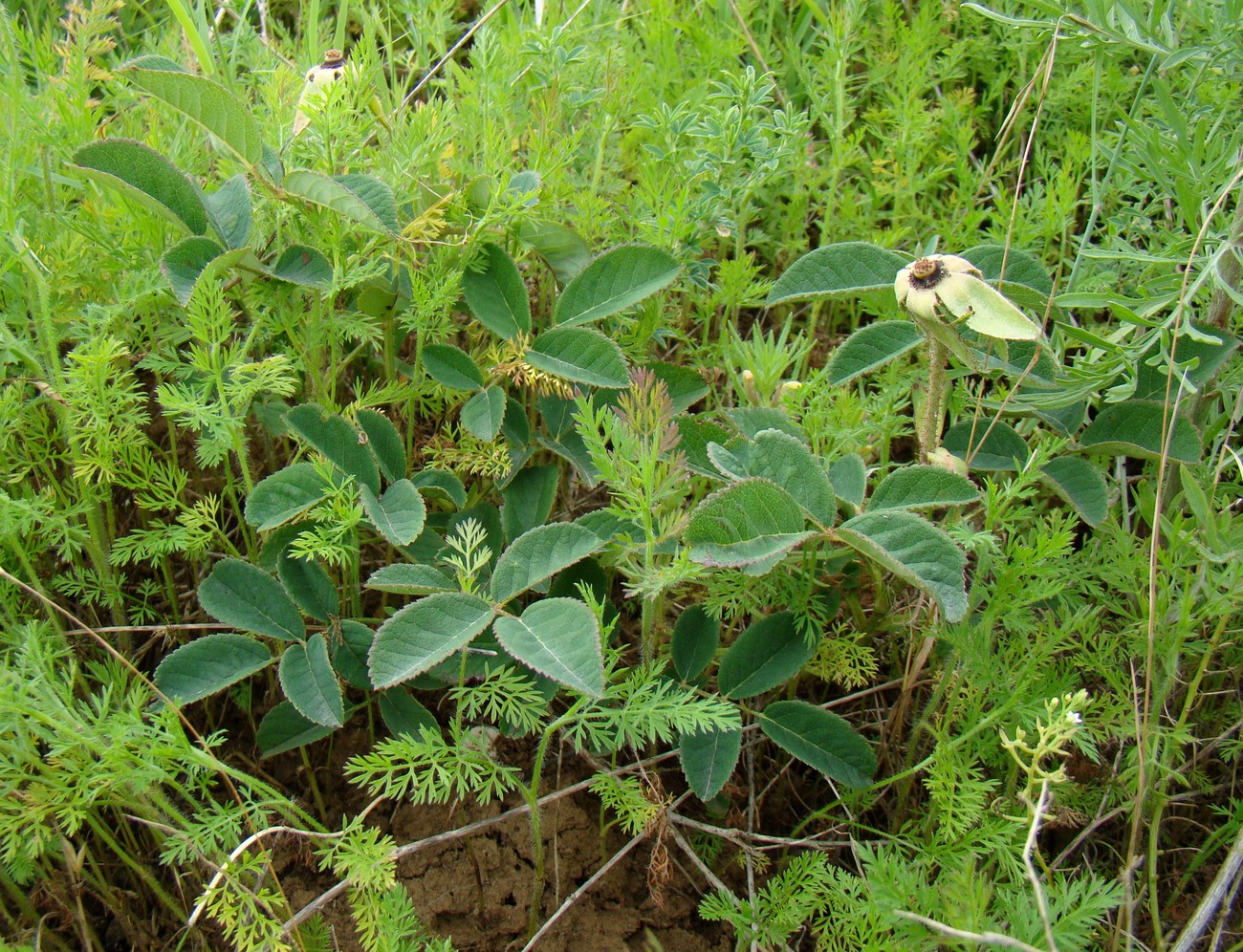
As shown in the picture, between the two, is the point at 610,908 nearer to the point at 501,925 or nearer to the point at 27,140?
the point at 501,925

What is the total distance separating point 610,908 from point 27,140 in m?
1.46

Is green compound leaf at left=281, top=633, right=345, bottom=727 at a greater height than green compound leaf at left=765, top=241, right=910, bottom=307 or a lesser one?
lesser

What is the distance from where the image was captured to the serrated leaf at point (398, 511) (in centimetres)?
142

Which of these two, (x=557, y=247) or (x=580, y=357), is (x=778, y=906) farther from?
(x=557, y=247)

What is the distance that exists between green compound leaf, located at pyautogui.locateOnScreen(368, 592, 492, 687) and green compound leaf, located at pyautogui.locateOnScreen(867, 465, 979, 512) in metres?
0.57

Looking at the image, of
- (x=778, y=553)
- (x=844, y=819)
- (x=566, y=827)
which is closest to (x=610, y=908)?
(x=566, y=827)

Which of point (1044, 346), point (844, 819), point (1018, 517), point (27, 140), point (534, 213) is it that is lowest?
point (844, 819)

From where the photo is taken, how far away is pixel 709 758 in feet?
4.66

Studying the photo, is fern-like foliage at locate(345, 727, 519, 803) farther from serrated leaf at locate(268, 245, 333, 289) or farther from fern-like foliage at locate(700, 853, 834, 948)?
serrated leaf at locate(268, 245, 333, 289)

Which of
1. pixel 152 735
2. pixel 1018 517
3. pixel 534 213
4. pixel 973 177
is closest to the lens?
pixel 152 735

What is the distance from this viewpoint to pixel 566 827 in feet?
5.02

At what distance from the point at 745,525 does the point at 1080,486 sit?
608mm

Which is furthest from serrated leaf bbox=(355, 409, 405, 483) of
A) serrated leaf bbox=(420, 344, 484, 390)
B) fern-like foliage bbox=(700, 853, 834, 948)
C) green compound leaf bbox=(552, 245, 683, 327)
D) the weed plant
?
fern-like foliage bbox=(700, 853, 834, 948)

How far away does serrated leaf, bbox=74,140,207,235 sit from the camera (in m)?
1.45
